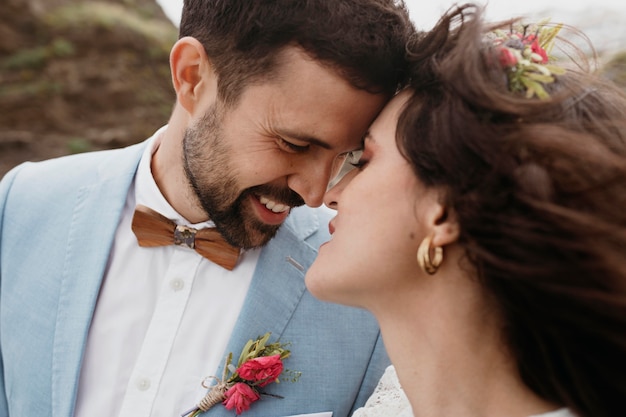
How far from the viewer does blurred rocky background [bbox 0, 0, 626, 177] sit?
18.8ft

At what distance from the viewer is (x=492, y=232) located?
157 cm

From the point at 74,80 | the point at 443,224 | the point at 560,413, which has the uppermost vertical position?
the point at 443,224

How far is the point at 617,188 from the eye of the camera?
4.97 ft

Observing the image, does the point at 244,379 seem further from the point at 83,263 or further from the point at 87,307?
the point at 83,263

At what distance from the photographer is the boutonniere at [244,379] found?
6.97 ft

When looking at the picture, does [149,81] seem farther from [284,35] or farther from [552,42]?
[552,42]

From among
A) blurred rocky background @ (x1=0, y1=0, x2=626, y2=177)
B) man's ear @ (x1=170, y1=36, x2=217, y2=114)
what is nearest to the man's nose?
man's ear @ (x1=170, y1=36, x2=217, y2=114)

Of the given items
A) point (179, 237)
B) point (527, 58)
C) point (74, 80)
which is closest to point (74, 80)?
point (74, 80)

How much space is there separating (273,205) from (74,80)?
171 inches

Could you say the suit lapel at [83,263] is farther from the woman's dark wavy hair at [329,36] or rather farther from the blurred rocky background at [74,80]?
the blurred rocky background at [74,80]

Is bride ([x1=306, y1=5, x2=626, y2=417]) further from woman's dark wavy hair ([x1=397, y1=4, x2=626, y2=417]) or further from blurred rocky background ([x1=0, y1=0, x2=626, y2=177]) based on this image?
blurred rocky background ([x1=0, y1=0, x2=626, y2=177])

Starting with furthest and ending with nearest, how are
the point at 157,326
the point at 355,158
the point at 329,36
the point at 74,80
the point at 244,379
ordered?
1. the point at 74,80
2. the point at 355,158
3. the point at 157,326
4. the point at 244,379
5. the point at 329,36

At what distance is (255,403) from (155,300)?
0.57m

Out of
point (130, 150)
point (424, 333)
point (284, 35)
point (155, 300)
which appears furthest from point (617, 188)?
point (130, 150)
